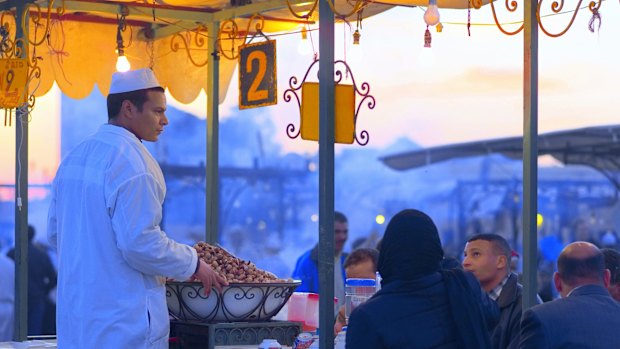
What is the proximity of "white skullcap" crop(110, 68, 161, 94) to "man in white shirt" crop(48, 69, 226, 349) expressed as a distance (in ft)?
0.47

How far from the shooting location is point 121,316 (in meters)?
3.53

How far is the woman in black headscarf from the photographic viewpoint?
10.2 ft

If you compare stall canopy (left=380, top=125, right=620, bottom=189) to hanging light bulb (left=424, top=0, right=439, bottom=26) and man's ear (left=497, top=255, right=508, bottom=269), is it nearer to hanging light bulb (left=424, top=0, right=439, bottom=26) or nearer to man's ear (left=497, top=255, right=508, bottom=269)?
man's ear (left=497, top=255, right=508, bottom=269)

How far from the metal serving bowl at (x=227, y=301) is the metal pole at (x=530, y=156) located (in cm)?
90

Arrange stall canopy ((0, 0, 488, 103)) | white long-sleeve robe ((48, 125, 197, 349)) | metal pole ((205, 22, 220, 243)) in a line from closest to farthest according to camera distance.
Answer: white long-sleeve robe ((48, 125, 197, 349)) → stall canopy ((0, 0, 488, 103)) → metal pole ((205, 22, 220, 243))

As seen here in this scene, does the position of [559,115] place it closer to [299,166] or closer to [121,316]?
[299,166]

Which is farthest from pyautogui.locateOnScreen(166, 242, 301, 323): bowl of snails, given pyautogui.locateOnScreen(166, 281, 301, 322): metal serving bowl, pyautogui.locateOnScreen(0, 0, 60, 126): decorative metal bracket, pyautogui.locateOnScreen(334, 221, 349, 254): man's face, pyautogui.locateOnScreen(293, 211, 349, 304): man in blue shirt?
pyautogui.locateOnScreen(334, 221, 349, 254): man's face

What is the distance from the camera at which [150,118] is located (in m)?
3.74

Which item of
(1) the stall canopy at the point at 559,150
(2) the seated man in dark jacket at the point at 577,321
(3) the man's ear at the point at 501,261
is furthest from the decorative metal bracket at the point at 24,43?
(1) the stall canopy at the point at 559,150

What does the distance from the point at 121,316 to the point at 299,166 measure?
1028 centimetres

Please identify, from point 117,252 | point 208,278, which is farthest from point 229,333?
point 117,252

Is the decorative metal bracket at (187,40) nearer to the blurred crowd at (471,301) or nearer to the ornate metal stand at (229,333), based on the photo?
the blurred crowd at (471,301)

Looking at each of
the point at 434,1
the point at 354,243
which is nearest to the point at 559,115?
the point at 354,243

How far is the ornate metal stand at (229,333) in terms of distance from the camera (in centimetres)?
389
